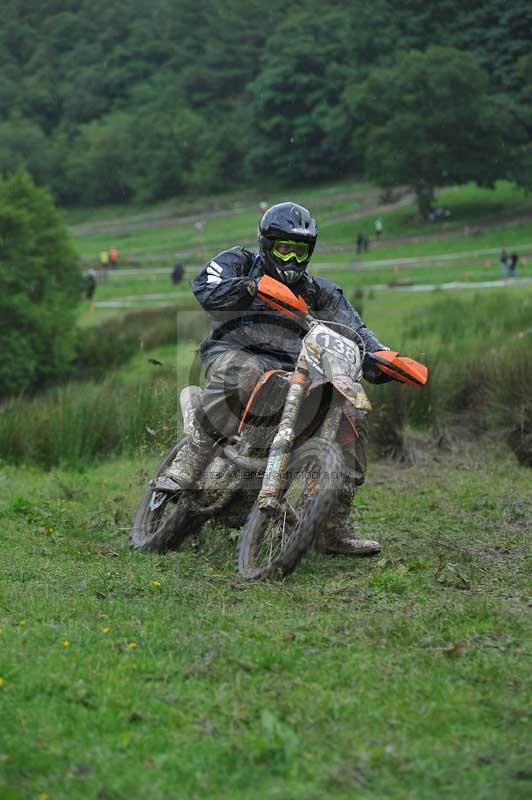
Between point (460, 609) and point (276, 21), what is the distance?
4218 inches

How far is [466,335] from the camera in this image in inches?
799

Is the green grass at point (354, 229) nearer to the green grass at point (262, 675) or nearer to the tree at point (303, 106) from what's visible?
the tree at point (303, 106)

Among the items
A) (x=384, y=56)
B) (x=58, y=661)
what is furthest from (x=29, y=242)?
(x=384, y=56)

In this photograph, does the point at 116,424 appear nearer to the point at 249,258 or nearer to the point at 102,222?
the point at 249,258

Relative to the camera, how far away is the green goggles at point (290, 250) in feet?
25.6

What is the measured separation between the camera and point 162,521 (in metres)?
8.40

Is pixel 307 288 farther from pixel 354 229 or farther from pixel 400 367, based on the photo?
pixel 354 229

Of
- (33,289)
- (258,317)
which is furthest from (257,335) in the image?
(33,289)

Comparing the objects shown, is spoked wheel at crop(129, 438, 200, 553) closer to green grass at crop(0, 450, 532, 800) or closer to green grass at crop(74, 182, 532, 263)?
green grass at crop(0, 450, 532, 800)

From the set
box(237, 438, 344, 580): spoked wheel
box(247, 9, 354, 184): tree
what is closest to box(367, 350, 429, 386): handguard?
box(237, 438, 344, 580): spoked wheel

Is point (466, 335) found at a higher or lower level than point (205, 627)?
lower

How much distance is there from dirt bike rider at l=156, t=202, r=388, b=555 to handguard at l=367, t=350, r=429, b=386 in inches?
6.1

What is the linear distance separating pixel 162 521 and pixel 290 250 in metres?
1.99

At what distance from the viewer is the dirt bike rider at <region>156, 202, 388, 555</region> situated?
7.70m
